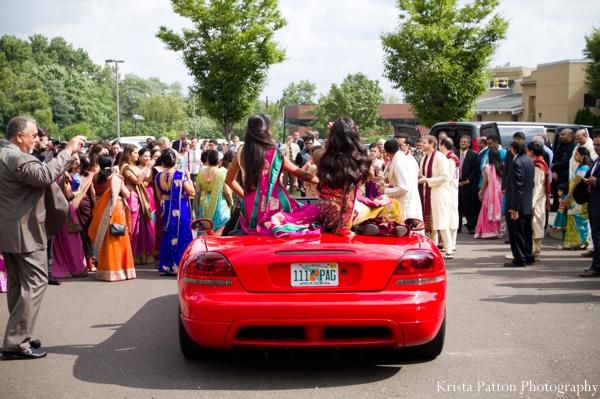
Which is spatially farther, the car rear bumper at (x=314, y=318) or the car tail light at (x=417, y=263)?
the car tail light at (x=417, y=263)

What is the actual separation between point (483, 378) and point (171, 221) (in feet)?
19.6

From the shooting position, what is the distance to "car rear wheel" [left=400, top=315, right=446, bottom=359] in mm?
5247

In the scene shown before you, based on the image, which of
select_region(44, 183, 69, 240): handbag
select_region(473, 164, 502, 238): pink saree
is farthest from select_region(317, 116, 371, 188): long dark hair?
select_region(473, 164, 502, 238): pink saree

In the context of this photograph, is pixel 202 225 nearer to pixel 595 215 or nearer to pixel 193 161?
pixel 595 215

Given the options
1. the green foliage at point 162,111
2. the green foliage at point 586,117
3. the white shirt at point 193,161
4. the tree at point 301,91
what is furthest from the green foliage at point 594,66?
the tree at point 301,91

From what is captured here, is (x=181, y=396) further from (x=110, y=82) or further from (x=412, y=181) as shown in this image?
(x=110, y=82)

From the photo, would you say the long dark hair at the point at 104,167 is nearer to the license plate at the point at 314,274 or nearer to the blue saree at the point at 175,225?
the blue saree at the point at 175,225

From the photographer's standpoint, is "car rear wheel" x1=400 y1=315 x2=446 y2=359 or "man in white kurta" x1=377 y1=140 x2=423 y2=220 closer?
"car rear wheel" x1=400 y1=315 x2=446 y2=359

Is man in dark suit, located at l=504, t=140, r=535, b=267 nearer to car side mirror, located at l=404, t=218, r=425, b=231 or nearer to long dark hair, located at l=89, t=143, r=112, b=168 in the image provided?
car side mirror, located at l=404, t=218, r=425, b=231

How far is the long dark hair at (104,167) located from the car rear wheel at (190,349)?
532 cm

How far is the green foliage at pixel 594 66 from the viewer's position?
42.5 metres

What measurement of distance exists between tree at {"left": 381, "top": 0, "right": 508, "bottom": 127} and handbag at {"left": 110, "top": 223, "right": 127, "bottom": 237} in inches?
906

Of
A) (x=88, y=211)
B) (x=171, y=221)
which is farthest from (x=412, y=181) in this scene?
(x=88, y=211)

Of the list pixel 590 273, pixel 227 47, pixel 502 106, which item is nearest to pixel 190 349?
pixel 590 273
